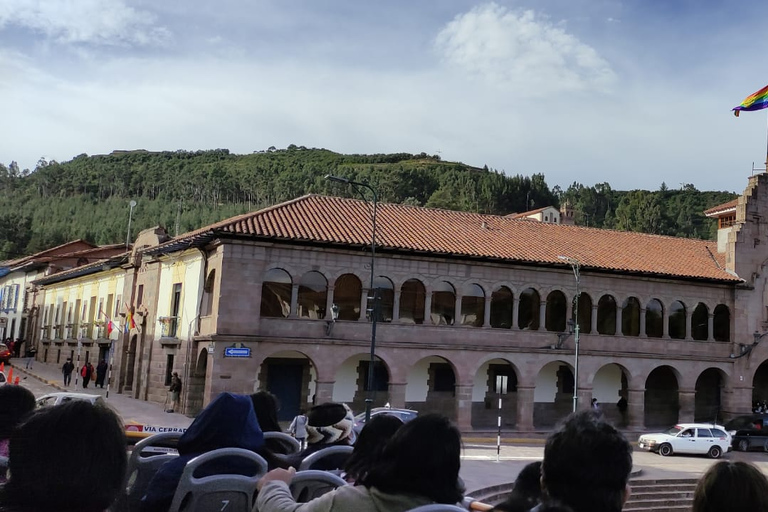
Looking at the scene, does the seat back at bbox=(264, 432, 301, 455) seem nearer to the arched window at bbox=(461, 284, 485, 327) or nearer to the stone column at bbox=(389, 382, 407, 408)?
the stone column at bbox=(389, 382, 407, 408)

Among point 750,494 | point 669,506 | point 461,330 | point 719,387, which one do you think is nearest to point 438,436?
point 750,494

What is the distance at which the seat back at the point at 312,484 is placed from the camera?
4.32m

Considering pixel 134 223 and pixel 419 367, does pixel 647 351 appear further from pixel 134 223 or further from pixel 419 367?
pixel 134 223

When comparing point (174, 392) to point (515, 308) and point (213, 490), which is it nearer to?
point (515, 308)

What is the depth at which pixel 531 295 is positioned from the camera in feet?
107

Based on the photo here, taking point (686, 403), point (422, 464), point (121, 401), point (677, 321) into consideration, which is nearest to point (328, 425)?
point (422, 464)

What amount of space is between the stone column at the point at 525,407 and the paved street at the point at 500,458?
1.20 metres

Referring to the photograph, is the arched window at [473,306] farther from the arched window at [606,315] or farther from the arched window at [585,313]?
the arched window at [606,315]

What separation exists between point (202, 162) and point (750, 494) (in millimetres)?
170540

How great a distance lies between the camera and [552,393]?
1346 inches

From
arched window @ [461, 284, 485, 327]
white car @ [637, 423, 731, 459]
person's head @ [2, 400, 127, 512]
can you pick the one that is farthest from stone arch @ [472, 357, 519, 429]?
person's head @ [2, 400, 127, 512]

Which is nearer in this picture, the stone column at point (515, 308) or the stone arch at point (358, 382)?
the stone arch at point (358, 382)

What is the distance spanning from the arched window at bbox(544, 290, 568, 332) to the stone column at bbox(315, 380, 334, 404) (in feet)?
36.0

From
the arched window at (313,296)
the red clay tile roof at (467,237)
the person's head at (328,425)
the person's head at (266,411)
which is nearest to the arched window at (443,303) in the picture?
the red clay tile roof at (467,237)
